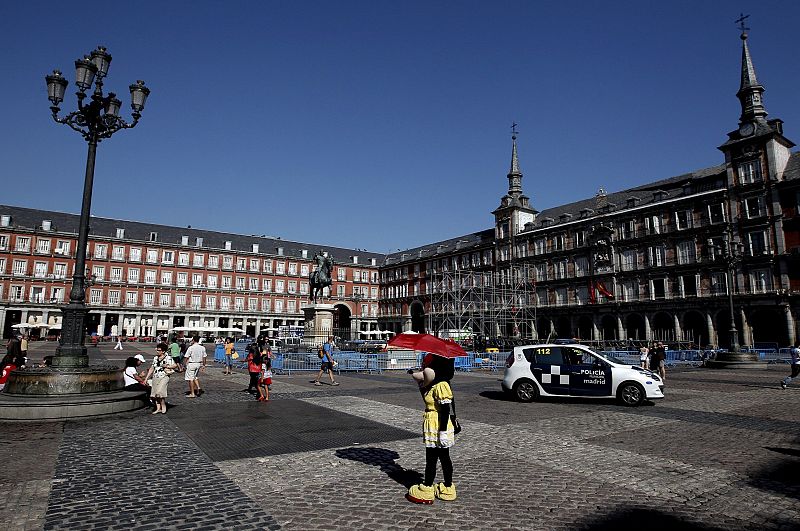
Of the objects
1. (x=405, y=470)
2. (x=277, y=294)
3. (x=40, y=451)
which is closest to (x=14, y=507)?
(x=40, y=451)

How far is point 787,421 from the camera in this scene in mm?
9727

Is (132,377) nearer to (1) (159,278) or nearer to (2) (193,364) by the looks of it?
(2) (193,364)

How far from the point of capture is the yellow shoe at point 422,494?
16.2 feet

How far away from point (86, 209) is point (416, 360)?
17.2 metres

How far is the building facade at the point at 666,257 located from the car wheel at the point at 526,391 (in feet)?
64.9

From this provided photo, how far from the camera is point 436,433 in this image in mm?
5023

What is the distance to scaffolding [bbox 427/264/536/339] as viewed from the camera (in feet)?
155

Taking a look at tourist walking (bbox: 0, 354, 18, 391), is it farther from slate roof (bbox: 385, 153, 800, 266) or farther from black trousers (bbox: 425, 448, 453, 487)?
slate roof (bbox: 385, 153, 800, 266)

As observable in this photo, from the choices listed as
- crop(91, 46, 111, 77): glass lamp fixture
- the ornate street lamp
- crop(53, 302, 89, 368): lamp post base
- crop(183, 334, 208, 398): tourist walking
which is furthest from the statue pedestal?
the ornate street lamp

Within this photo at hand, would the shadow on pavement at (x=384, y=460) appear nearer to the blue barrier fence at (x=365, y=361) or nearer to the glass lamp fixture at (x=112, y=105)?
the glass lamp fixture at (x=112, y=105)

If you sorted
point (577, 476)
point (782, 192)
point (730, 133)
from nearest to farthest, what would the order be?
1. point (577, 476)
2. point (782, 192)
3. point (730, 133)

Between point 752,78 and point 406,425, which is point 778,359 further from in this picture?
point 406,425

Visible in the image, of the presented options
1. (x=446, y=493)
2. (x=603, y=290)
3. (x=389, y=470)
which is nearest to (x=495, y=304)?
(x=603, y=290)

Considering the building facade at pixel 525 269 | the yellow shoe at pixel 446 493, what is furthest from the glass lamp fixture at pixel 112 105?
the building facade at pixel 525 269
